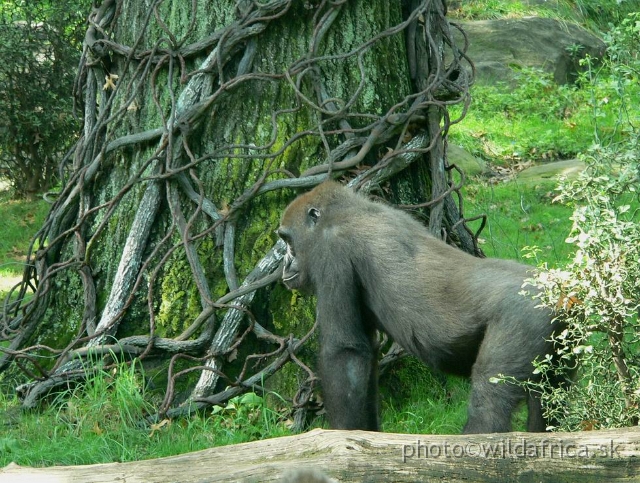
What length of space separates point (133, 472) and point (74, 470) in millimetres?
214

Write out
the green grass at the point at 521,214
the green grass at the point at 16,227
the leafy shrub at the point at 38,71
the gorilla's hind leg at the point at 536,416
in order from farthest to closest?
the leafy shrub at the point at 38,71
the green grass at the point at 16,227
the green grass at the point at 521,214
the gorilla's hind leg at the point at 536,416

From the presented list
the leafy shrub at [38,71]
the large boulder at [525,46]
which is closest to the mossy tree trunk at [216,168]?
the leafy shrub at [38,71]

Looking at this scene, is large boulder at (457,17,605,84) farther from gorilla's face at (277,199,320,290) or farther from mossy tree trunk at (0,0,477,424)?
gorilla's face at (277,199,320,290)

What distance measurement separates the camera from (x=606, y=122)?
A: 36.0 feet

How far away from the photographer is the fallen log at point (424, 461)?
8.62 ft

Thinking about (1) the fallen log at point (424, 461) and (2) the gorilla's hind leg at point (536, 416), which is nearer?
(1) the fallen log at point (424, 461)

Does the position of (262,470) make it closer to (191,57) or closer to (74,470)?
(74,470)

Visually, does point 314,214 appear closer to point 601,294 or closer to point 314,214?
point 314,214

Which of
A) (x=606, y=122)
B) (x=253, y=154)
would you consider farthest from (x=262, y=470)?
(x=606, y=122)

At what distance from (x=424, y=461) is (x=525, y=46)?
41.1ft

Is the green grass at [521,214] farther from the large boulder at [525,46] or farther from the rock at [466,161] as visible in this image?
the large boulder at [525,46]

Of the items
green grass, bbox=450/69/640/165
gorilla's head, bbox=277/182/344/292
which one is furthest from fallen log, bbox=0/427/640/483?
green grass, bbox=450/69/640/165

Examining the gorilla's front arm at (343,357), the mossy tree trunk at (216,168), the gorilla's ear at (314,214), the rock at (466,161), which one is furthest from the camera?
the rock at (466,161)

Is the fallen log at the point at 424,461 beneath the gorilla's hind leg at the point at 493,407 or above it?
above
